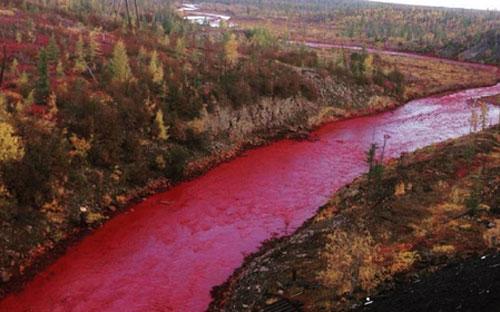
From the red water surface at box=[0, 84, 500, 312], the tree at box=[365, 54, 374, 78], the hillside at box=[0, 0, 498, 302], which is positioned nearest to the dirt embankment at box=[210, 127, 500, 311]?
the red water surface at box=[0, 84, 500, 312]

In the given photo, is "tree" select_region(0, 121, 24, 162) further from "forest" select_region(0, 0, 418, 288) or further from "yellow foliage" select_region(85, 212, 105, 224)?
"yellow foliage" select_region(85, 212, 105, 224)

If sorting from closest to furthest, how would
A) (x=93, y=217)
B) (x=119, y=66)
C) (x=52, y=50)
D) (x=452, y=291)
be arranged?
(x=452, y=291) → (x=93, y=217) → (x=119, y=66) → (x=52, y=50)

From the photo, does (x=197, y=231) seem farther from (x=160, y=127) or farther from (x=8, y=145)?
(x=8, y=145)

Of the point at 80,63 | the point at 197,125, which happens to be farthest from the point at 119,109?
the point at 80,63

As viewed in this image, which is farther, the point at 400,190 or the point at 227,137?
the point at 227,137

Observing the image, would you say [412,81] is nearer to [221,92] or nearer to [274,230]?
[221,92]

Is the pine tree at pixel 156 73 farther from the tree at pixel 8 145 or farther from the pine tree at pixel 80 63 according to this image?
the tree at pixel 8 145
